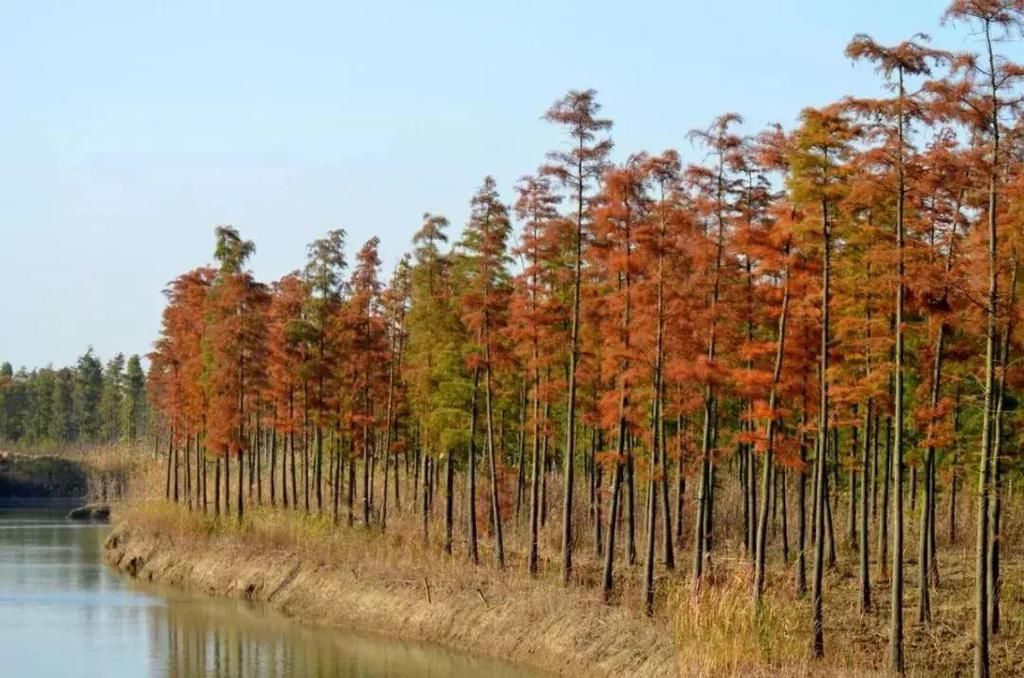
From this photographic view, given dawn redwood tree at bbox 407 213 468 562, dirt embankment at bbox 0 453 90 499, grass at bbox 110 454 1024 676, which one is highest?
dawn redwood tree at bbox 407 213 468 562

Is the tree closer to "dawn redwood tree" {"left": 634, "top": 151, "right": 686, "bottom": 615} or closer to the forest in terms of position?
the forest

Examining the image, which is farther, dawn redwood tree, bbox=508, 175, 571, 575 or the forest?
dawn redwood tree, bbox=508, 175, 571, 575

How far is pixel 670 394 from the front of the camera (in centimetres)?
4147

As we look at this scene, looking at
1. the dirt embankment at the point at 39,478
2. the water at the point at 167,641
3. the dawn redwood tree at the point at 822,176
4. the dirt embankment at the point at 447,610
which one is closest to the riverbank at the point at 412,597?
the dirt embankment at the point at 447,610

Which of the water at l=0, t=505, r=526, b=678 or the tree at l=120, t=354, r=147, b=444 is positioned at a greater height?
the tree at l=120, t=354, r=147, b=444

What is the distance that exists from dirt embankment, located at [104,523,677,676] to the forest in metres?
2.50

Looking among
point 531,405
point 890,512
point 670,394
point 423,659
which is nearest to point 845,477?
point 890,512

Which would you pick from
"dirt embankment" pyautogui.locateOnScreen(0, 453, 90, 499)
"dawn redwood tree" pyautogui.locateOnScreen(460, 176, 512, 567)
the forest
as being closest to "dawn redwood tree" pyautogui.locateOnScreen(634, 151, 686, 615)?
the forest

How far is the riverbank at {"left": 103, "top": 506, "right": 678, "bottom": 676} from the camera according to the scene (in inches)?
1227

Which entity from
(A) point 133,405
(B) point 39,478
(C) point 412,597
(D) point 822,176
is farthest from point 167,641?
(A) point 133,405

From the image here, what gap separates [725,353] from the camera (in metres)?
40.2

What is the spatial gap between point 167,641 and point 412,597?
7.61 meters

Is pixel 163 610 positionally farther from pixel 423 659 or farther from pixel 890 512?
pixel 890 512

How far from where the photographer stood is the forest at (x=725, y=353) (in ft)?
91.0
